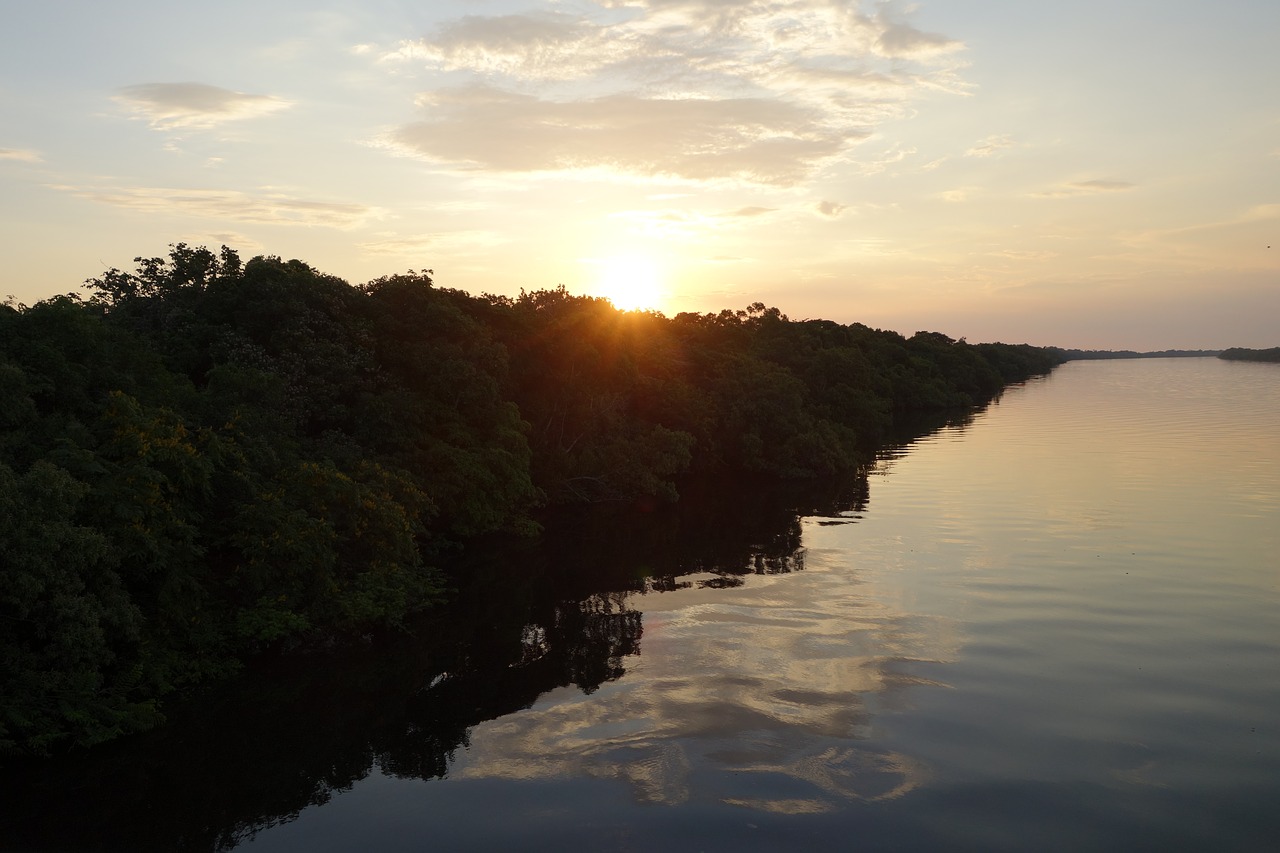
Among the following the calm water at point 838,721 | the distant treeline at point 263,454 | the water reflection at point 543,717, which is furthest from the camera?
the distant treeline at point 263,454

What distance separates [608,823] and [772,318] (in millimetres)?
110704

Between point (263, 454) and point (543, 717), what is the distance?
12.3 metres

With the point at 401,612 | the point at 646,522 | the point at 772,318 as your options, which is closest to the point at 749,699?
the point at 401,612

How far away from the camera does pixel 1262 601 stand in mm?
28609

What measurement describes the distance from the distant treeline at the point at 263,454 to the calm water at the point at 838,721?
119 inches

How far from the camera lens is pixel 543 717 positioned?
21422 millimetres

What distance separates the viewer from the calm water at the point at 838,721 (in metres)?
16.2

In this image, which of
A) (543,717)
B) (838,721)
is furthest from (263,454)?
(838,721)

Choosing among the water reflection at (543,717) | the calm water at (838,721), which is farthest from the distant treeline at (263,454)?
the calm water at (838,721)

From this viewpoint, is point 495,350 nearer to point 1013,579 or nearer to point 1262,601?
point 1013,579

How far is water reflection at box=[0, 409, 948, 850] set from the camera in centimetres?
1730

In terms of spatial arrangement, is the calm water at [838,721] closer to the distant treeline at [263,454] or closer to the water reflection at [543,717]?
the water reflection at [543,717]

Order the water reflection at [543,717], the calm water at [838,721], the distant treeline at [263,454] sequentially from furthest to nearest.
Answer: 1. the distant treeline at [263,454]
2. the water reflection at [543,717]
3. the calm water at [838,721]

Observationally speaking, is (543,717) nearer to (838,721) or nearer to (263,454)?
(838,721)
